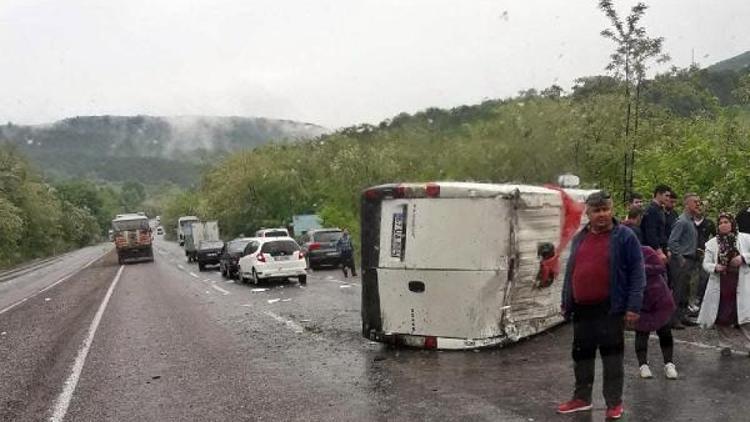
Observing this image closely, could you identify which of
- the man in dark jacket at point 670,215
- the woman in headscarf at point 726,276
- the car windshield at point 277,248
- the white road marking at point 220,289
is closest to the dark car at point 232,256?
the white road marking at point 220,289

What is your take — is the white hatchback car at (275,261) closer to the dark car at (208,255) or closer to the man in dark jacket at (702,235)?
the dark car at (208,255)

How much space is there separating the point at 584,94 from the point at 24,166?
84.3m

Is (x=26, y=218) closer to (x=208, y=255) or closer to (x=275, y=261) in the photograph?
(x=208, y=255)

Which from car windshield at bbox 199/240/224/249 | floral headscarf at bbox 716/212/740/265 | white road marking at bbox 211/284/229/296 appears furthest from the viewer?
car windshield at bbox 199/240/224/249

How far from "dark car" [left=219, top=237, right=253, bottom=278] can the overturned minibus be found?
15547 millimetres

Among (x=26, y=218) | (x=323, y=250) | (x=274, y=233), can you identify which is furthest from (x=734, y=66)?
(x=26, y=218)

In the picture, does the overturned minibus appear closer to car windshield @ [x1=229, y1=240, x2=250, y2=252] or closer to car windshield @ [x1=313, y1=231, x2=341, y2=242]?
car windshield @ [x1=229, y1=240, x2=250, y2=252]

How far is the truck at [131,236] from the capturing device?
4238 cm

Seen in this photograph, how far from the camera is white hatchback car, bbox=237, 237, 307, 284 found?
20547mm

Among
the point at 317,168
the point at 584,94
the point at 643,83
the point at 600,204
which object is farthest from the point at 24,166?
the point at 600,204

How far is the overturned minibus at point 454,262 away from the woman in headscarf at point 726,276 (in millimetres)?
2064

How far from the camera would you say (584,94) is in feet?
76.6

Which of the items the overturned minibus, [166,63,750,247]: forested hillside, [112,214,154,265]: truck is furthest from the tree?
[112,214,154,265]: truck

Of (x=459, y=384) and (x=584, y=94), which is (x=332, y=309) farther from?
(x=584, y=94)
